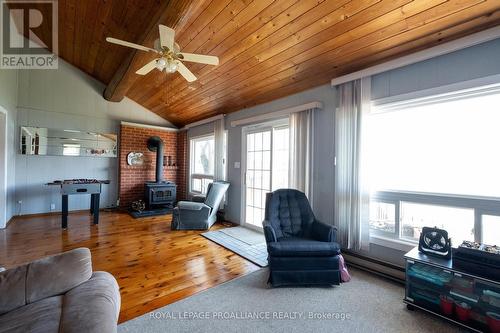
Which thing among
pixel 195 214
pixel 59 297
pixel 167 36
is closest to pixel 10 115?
pixel 195 214

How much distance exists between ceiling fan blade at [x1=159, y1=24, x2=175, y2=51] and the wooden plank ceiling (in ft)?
1.29

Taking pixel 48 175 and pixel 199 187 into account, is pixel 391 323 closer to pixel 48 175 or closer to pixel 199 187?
pixel 199 187

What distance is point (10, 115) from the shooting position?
4.14 meters

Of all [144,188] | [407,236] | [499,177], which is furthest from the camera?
[144,188]

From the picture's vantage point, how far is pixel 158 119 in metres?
6.37

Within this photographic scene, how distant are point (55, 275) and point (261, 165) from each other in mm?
3294

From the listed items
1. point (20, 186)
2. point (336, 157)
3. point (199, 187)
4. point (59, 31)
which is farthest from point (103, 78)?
point (336, 157)

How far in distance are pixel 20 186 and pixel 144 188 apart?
2.38 metres

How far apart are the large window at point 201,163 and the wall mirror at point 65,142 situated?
78.6 inches

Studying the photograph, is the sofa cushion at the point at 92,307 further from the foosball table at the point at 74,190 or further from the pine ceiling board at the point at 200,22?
the foosball table at the point at 74,190

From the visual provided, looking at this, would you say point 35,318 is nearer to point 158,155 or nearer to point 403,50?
point 403,50

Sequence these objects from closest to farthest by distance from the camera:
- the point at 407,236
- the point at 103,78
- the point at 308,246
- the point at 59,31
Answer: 1. the point at 308,246
2. the point at 407,236
3. the point at 59,31
4. the point at 103,78

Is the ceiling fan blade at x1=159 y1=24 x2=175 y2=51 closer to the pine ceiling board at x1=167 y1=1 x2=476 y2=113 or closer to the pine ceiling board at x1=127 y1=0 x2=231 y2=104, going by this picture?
the pine ceiling board at x1=127 y1=0 x2=231 y2=104

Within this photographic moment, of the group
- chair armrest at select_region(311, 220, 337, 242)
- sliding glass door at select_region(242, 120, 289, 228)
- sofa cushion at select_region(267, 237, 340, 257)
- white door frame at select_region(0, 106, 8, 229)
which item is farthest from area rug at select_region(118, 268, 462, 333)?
white door frame at select_region(0, 106, 8, 229)
